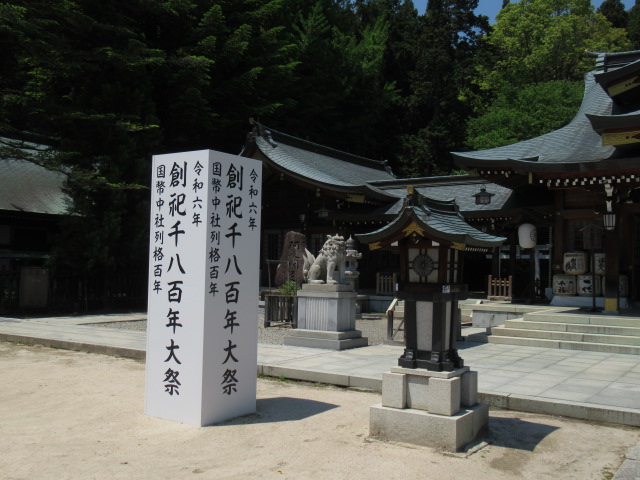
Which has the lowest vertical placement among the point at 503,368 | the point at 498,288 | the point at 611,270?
the point at 503,368

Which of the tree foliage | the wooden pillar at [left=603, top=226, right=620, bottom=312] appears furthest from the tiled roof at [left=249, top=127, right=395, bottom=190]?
the wooden pillar at [left=603, top=226, right=620, bottom=312]

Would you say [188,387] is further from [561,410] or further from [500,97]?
[500,97]

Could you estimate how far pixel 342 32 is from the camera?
35312 millimetres

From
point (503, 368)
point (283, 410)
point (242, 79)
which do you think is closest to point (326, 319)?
point (503, 368)

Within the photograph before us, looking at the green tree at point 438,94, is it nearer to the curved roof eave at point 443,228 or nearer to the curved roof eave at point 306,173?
the curved roof eave at point 306,173

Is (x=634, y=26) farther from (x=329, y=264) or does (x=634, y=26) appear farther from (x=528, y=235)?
(x=329, y=264)

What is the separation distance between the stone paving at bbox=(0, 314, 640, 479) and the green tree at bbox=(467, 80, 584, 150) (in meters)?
18.2

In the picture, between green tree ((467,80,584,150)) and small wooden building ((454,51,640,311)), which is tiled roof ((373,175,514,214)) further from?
green tree ((467,80,584,150))

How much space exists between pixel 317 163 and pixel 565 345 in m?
13.9

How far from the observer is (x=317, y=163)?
23.3 metres

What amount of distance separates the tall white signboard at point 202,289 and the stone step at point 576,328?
809cm

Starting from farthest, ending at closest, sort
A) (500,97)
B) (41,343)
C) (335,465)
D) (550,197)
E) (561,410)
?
(500,97)
(550,197)
(41,343)
(561,410)
(335,465)

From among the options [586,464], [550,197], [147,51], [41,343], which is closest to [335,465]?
[586,464]

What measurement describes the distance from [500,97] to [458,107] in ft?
14.8
